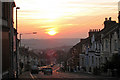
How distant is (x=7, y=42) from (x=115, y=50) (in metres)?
19.4

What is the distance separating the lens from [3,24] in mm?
26062

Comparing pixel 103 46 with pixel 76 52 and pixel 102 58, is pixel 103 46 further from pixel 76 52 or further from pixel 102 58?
pixel 76 52

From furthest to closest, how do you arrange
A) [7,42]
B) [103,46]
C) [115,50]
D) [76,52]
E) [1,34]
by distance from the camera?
[76,52] < [103,46] < [115,50] < [7,42] < [1,34]

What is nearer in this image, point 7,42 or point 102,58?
point 7,42

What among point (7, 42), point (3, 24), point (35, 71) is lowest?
point (35, 71)

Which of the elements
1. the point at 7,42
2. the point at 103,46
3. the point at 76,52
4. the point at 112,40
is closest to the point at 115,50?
the point at 112,40

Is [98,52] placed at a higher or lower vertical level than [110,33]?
lower

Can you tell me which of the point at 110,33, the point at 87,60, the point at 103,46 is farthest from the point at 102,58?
the point at 87,60

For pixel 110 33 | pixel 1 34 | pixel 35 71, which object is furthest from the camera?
pixel 35 71

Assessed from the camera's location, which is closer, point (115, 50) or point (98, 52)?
point (115, 50)

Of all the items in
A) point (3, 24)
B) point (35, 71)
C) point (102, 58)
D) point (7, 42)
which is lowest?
point (35, 71)

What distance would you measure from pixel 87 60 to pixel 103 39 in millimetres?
15348

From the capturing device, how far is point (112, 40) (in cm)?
4312

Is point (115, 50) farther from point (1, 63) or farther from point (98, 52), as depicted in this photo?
point (1, 63)
